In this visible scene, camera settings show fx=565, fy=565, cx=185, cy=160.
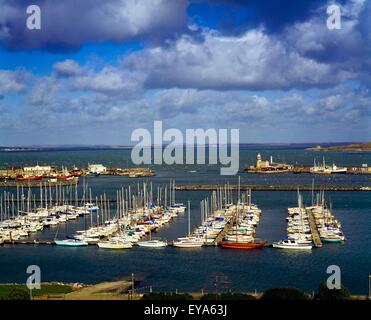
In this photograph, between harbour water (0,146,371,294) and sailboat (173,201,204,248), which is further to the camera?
sailboat (173,201,204,248)

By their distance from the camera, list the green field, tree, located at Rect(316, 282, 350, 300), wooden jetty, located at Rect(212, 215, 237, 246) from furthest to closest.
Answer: wooden jetty, located at Rect(212, 215, 237, 246) < the green field < tree, located at Rect(316, 282, 350, 300)

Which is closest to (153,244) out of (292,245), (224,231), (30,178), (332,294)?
(224,231)

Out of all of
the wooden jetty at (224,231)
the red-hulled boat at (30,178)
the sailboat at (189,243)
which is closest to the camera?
the sailboat at (189,243)

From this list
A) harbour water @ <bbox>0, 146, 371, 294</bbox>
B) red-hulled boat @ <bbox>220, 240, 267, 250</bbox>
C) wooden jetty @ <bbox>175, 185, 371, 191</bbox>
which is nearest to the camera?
harbour water @ <bbox>0, 146, 371, 294</bbox>

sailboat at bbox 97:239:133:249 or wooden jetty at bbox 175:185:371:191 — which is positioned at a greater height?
wooden jetty at bbox 175:185:371:191

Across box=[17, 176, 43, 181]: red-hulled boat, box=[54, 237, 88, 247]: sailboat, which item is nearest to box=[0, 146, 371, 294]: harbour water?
box=[54, 237, 88, 247]: sailboat

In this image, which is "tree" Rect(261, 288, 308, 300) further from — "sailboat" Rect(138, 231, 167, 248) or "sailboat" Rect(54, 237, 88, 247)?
"sailboat" Rect(54, 237, 88, 247)

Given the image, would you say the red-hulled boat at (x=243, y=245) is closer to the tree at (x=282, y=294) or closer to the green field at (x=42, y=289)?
the green field at (x=42, y=289)

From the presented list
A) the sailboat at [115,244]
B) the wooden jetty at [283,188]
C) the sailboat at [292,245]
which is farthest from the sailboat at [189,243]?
the wooden jetty at [283,188]

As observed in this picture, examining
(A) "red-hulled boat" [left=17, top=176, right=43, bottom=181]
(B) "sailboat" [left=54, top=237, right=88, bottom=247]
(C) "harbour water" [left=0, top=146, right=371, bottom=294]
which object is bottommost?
(C) "harbour water" [left=0, top=146, right=371, bottom=294]

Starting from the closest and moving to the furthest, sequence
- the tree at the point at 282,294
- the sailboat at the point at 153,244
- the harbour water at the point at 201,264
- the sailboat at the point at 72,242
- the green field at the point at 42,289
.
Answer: the tree at the point at 282,294, the green field at the point at 42,289, the harbour water at the point at 201,264, the sailboat at the point at 153,244, the sailboat at the point at 72,242

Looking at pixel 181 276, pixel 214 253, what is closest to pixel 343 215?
pixel 214 253
